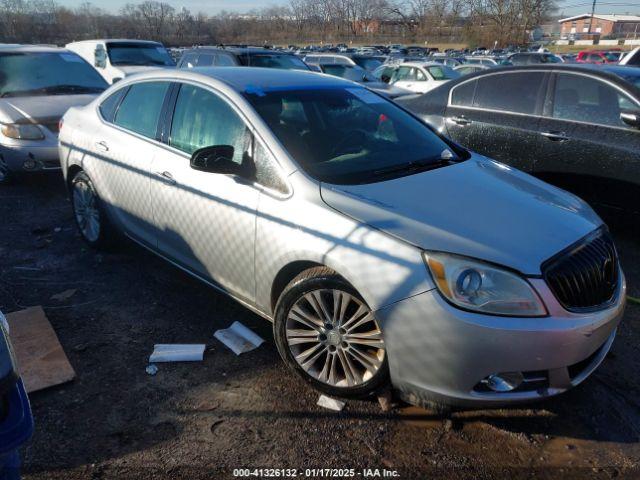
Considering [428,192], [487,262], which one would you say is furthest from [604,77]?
[487,262]

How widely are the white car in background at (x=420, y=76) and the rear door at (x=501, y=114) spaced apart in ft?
26.1

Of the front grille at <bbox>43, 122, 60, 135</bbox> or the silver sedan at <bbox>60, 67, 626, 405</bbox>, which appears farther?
the front grille at <bbox>43, 122, 60, 135</bbox>

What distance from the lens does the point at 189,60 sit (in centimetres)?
1128

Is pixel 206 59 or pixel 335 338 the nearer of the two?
pixel 335 338

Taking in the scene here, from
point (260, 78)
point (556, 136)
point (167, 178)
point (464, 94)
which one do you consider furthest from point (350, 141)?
point (464, 94)

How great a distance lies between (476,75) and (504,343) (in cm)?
436

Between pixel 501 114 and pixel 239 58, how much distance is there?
6316mm

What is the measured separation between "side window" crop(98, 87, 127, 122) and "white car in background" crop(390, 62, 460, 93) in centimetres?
1022

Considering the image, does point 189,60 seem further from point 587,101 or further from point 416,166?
point 416,166

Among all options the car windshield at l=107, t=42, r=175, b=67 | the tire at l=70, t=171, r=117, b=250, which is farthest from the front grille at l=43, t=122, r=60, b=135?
the car windshield at l=107, t=42, r=175, b=67

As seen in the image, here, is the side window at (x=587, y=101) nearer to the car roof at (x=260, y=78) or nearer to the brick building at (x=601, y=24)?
the car roof at (x=260, y=78)

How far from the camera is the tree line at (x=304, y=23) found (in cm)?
4875

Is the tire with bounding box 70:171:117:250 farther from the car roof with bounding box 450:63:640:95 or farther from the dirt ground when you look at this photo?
the car roof with bounding box 450:63:640:95

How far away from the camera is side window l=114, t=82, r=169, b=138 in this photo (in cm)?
381
